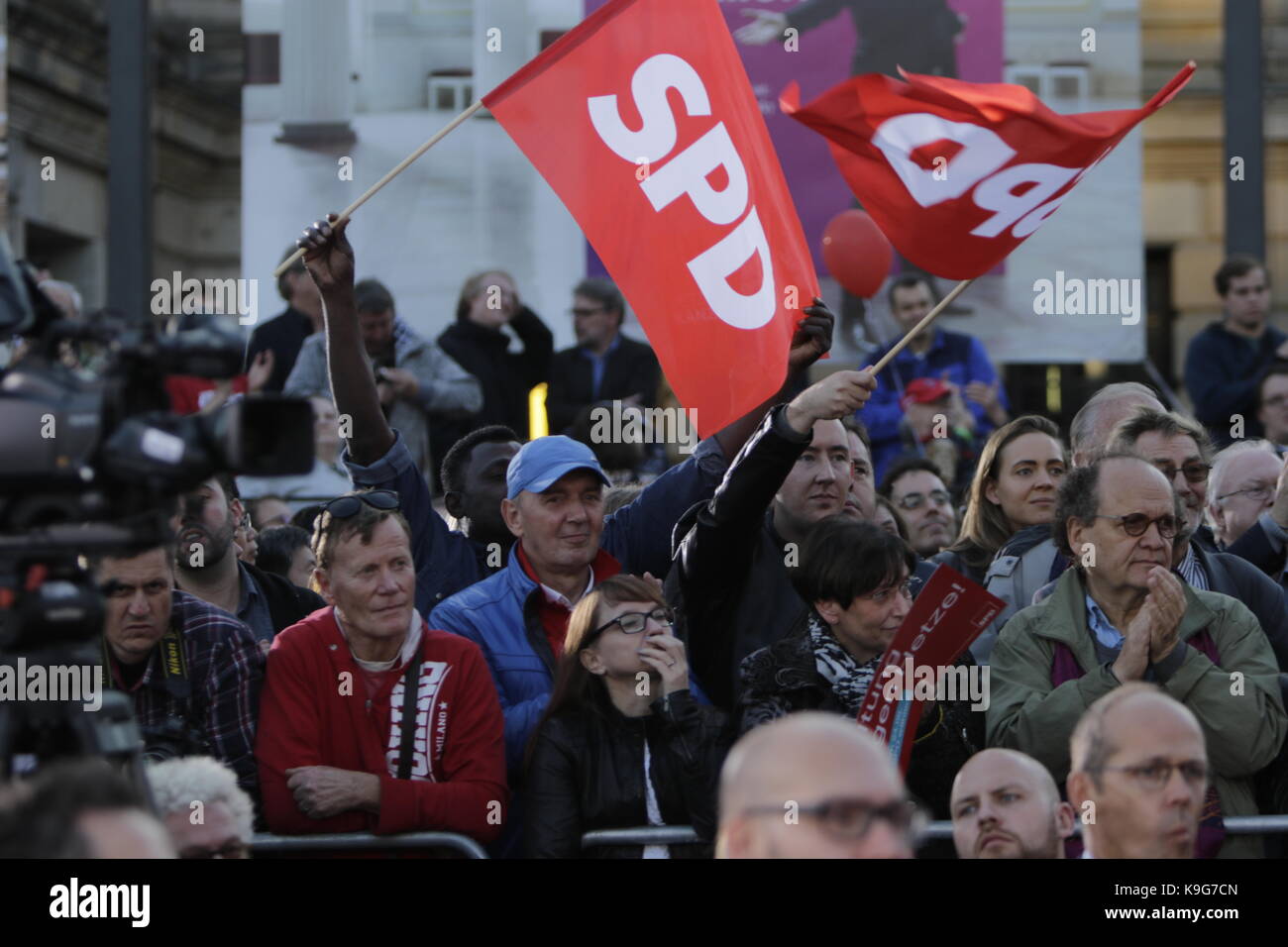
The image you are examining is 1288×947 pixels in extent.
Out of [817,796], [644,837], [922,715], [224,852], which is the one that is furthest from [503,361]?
[817,796]

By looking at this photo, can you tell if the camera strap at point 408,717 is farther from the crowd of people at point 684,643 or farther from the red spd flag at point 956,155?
the red spd flag at point 956,155

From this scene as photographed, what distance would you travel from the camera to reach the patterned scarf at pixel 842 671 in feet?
18.4

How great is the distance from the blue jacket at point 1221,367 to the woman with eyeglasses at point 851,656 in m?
4.16

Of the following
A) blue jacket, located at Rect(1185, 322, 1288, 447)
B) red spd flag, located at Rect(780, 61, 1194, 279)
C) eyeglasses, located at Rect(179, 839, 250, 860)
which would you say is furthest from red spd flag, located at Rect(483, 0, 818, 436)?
blue jacket, located at Rect(1185, 322, 1288, 447)

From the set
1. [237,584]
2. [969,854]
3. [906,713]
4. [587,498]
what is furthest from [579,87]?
[969,854]

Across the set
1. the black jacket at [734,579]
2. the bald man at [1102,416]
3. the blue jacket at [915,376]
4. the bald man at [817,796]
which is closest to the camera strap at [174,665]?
the black jacket at [734,579]

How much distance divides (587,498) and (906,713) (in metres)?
1.31

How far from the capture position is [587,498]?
6.26 meters

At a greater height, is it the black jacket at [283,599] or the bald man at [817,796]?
the black jacket at [283,599]

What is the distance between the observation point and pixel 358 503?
5812 millimetres

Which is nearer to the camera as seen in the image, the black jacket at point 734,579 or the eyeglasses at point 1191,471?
the black jacket at point 734,579

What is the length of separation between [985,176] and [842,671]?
180 centimetres

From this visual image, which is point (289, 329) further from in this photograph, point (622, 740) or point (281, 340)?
point (622, 740)

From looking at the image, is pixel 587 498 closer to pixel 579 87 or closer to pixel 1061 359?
pixel 579 87
